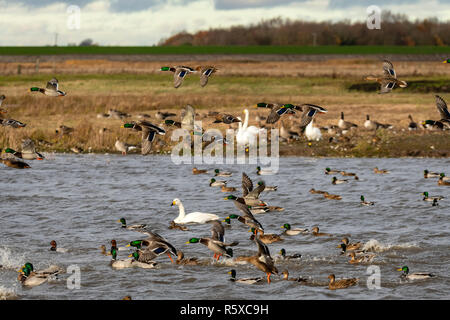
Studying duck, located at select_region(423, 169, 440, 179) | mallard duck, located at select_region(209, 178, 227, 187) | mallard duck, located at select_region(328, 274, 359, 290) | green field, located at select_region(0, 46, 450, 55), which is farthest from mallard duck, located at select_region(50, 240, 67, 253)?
green field, located at select_region(0, 46, 450, 55)

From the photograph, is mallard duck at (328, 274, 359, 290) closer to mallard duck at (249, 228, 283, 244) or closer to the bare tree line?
mallard duck at (249, 228, 283, 244)

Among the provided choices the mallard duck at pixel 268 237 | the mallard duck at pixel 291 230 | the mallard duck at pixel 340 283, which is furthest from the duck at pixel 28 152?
the mallard duck at pixel 340 283

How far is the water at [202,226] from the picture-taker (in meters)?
15.3

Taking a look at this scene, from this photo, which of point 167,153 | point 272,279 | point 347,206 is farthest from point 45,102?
point 272,279

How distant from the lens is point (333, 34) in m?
159

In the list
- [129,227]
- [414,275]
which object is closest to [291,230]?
→ [129,227]

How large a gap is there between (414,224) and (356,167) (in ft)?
31.6

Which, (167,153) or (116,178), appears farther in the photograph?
(167,153)

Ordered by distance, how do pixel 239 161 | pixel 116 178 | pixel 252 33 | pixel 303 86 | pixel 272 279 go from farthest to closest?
pixel 252 33, pixel 303 86, pixel 239 161, pixel 116 178, pixel 272 279

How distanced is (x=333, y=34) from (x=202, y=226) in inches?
5594

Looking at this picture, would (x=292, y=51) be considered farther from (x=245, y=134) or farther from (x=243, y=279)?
(x=243, y=279)
